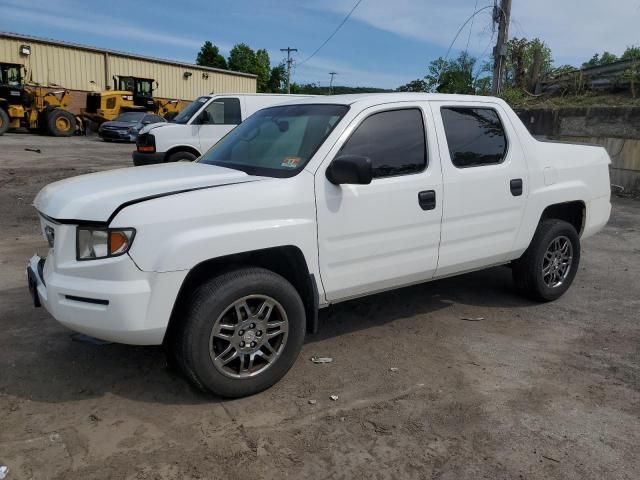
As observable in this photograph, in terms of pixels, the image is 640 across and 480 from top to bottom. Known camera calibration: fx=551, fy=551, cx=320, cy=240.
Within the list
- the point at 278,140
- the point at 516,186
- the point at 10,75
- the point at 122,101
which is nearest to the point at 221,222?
the point at 278,140

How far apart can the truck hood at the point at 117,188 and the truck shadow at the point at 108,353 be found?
43.5 inches

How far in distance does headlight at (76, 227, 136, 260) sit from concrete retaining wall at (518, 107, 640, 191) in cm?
1186

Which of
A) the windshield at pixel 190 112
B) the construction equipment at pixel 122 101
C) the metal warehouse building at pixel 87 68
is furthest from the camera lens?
the metal warehouse building at pixel 87 68

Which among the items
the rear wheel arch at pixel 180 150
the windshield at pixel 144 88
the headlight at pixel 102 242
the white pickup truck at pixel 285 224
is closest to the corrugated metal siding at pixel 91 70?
the windshield at pixel 144 88

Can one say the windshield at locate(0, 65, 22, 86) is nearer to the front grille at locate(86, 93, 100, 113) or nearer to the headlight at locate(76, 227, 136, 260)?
the front grille at locate(86, 93, 100, 113)

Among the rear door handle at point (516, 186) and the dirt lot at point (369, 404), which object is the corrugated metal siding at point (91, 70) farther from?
the rear door handle at point (516, 186)

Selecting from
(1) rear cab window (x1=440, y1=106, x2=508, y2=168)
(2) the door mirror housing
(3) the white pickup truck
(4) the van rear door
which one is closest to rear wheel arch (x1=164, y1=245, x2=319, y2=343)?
(3) the white pickup truck

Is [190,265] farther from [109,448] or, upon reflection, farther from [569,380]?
[569,380]

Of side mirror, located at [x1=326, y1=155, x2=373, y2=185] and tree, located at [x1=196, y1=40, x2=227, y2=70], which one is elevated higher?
tree, located at [x1=196, y1=40, x2=227, y2=70]

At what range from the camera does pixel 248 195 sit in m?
3.28

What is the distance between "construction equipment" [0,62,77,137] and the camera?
24.7 meters

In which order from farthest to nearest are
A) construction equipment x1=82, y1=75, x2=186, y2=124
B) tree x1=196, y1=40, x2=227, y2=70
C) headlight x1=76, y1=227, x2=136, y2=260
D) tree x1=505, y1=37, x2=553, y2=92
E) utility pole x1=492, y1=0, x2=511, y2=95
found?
tree x1=196, y1=40, x2=227, y2=70 < construction equipment x1=82, y1=75, x2=186, y2=124 < tree x1=505, y1=37, x2=553, y2=92 < utility pole x1=492, y1=0, x2=511, y2=95 < headlight x1=76, y1=227, x2=136, y2=260

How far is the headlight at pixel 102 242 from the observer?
294cm

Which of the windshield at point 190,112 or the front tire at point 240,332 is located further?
the windshield at point 190,112
